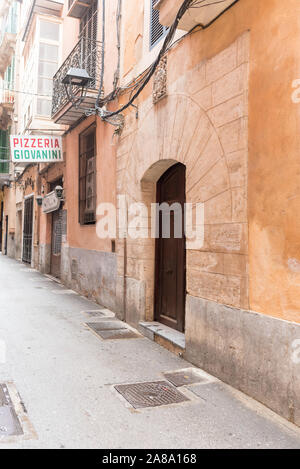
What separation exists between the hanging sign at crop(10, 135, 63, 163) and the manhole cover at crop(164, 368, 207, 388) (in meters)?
8.64

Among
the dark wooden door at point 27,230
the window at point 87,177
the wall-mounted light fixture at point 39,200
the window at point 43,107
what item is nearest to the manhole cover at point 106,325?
the window at point 87,177

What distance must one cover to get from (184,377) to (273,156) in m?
2.60

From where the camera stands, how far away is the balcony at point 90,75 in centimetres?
872

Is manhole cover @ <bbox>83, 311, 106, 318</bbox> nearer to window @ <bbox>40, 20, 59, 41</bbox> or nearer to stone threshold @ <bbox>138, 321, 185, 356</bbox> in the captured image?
stone threshold @ <bbox>138, 321, 185, 356</bbox>

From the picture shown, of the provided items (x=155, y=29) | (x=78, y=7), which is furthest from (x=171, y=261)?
(x=78, y=7)

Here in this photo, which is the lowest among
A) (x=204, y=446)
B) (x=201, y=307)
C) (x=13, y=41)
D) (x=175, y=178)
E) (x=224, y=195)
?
(x=204, y=446)

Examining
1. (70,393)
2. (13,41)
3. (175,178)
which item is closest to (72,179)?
(175,178)

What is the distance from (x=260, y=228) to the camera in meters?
3.81

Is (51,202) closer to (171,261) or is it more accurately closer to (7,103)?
(171,261)

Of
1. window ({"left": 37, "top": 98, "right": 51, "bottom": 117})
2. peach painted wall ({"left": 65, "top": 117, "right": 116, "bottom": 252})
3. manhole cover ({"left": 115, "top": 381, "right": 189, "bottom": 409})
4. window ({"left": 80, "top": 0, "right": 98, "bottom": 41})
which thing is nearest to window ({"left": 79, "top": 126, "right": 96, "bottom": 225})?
peach painted wall ({"left": 65, "top": 117, "right": 116, "bottom": 252})

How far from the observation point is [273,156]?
3674 millimetres

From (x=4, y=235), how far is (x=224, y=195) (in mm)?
24811
